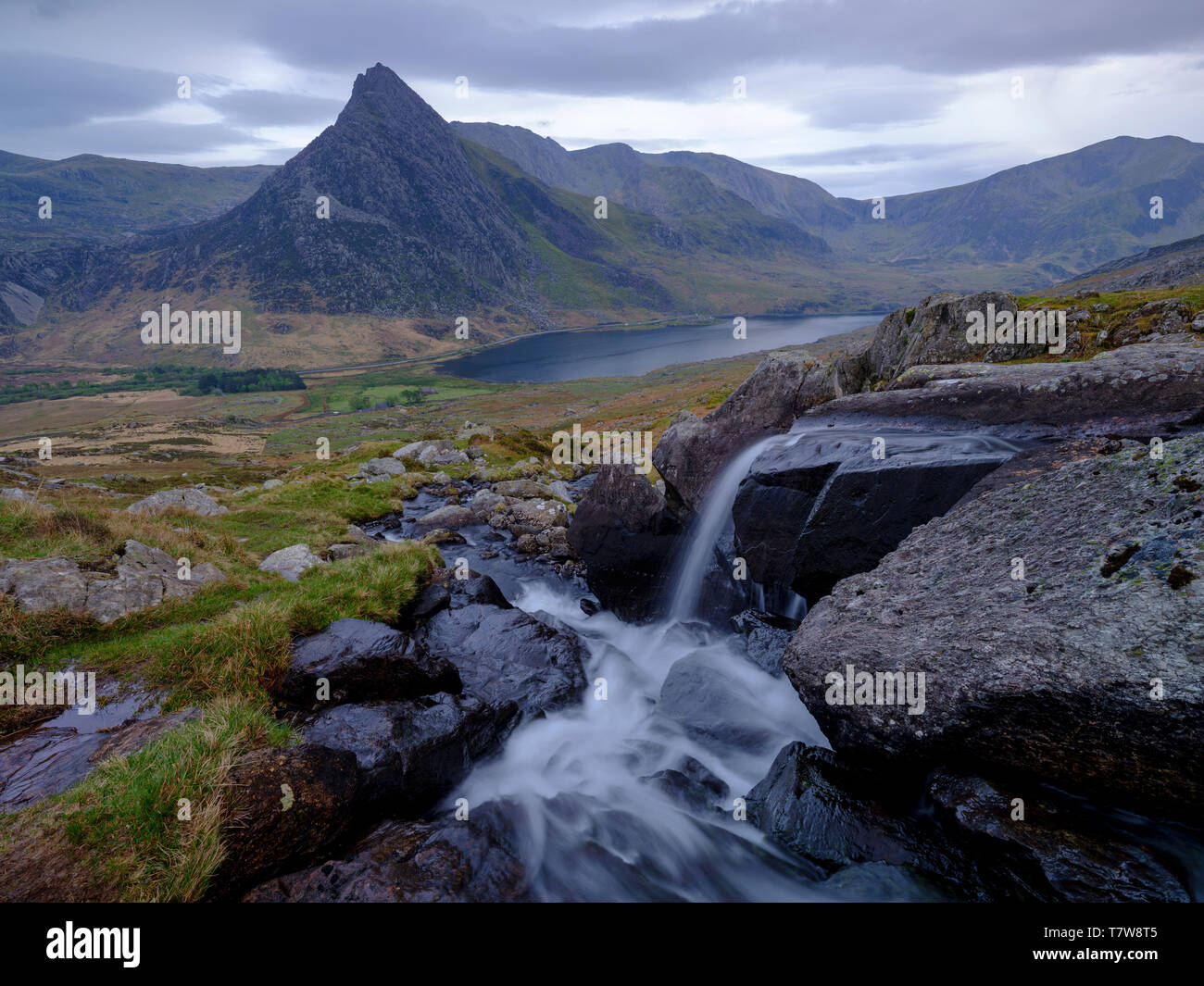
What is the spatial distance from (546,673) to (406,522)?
23.0 metres

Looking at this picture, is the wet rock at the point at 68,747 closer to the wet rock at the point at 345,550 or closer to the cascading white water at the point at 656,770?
the cascading white water at the point at 656,770

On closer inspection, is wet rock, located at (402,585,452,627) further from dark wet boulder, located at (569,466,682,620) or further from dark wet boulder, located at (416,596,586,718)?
dark wet boulder, located at (569,466,682,620)

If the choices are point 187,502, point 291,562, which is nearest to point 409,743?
point 291,562

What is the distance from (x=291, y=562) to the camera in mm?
19016

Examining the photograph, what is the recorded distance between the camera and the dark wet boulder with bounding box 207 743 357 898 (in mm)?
6770

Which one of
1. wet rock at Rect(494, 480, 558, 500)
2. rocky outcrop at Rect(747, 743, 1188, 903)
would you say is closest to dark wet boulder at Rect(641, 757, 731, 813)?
rocky outcrop at Rect(747, 743, 1188, 903)

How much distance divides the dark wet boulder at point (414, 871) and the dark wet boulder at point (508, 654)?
442 centimetres

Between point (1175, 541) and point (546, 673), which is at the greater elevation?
point (1175, 541)

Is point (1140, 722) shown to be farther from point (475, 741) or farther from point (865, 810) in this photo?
point (475, 741)

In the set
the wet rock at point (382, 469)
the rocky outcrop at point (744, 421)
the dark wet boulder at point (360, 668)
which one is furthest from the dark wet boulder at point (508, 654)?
the wet rock at point (382, 469)

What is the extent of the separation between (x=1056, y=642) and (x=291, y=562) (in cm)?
2024

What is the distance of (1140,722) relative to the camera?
6.26 m
